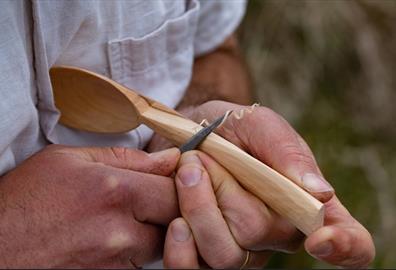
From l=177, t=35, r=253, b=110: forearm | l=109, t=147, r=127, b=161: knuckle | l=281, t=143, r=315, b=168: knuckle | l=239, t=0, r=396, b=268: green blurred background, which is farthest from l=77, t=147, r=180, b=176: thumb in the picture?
l=239, t=0, r=396, b=268: green blurred background

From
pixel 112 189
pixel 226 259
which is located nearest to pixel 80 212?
pixel 112 189

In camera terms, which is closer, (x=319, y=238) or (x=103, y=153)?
(x=319, y=238)

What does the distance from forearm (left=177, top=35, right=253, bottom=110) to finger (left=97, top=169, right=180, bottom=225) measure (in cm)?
30

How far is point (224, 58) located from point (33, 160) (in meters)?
0.47

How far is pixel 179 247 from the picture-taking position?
0.76m

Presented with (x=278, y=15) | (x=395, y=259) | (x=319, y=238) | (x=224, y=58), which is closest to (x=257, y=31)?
(x=278, y=15)

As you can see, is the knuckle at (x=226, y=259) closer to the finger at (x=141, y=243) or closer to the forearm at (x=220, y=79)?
the finger at (x=141, y=243)

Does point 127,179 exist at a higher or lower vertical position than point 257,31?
higher

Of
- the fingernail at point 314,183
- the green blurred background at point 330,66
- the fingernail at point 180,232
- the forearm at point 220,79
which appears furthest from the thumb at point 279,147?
the green blurred background at point 330,66

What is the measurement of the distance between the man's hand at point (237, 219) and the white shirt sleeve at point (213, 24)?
0.38 metres

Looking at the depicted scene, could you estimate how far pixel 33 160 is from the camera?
0.83 meters

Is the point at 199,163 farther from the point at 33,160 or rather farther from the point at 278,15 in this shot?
the point at 278,15

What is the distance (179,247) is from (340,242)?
0.14m

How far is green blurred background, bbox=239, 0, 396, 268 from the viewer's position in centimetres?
220
